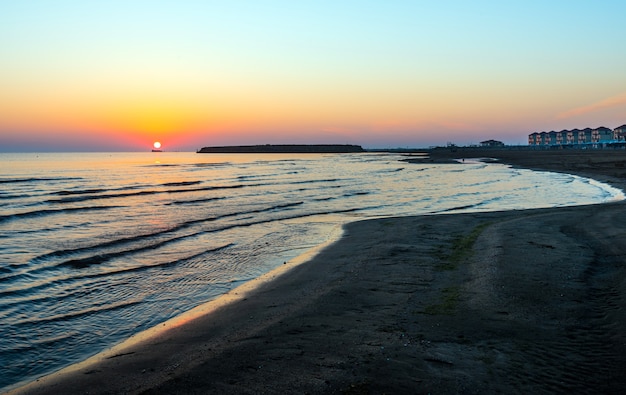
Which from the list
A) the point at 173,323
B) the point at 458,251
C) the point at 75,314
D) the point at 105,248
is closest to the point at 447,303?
the point at 173,323

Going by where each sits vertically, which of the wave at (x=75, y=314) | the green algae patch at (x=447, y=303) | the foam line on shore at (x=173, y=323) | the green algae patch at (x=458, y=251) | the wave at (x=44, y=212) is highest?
the green algae patch at (x=447, y=303)

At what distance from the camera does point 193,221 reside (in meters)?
23.3

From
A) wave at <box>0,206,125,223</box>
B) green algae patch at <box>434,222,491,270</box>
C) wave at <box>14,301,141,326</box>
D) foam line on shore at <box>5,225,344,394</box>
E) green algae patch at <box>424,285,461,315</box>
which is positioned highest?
green algae patch at <box>424,285,461,315</box>

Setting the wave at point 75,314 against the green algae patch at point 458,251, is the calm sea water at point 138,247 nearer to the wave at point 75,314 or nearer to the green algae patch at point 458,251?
the wave at point 75,314

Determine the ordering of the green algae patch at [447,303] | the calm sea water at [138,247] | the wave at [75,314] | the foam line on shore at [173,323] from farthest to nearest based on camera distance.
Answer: the wave at [75,314] → the calm sea water at [138,247] → the green algae patch at [447,303] → the foam line on shore at [173,323]

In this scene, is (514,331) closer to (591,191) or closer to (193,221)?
(193,221)

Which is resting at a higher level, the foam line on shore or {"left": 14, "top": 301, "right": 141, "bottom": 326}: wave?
the foam line on shore

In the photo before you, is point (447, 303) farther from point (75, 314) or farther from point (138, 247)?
point (138, 247)

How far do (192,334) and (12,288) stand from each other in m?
6.36

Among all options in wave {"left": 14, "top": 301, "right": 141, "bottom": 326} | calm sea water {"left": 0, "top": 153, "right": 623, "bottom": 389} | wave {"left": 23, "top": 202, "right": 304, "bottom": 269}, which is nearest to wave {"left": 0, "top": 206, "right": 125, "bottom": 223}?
calm sea water {"left": 0, "top": 153, "right": 623, "bottom": 389}

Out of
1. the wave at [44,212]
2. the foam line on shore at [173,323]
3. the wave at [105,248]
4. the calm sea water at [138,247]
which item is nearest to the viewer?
the foam line on shore at [173,323]

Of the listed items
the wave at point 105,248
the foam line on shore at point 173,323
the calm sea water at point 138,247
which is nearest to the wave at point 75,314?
the calm sea water at point 138,247

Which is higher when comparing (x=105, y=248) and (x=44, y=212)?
(x=44, y=212)

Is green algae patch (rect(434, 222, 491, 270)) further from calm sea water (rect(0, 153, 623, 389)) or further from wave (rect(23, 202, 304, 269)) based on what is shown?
wave (rect(23, 202, 304, 269))
